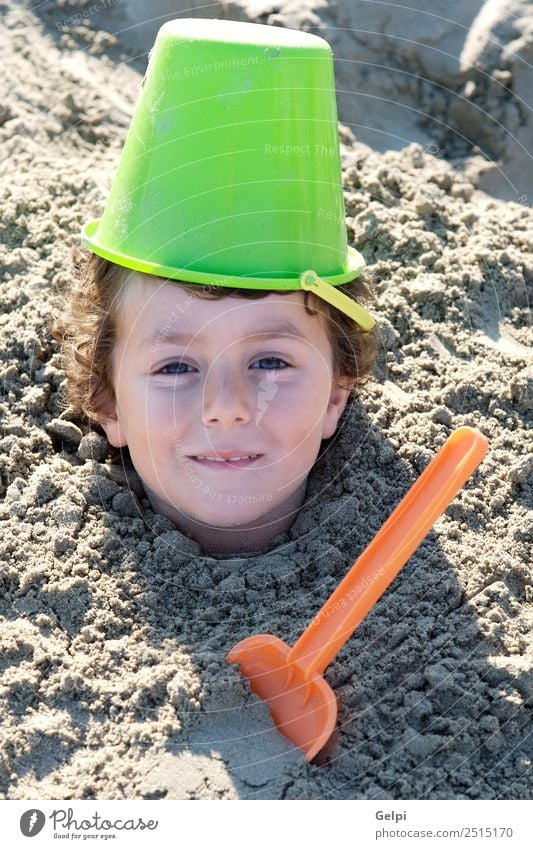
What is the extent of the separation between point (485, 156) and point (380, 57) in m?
0.37

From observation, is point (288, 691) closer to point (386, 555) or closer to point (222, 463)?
point (386, 555)

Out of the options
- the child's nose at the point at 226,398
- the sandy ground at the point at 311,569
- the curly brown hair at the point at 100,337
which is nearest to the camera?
the sandy ground at the point at 311,569

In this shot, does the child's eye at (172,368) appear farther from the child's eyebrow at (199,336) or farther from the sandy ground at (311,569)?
the sandy ground at (311,569)

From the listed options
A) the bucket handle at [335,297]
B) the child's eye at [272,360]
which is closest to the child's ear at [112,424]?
the child's eye at [272,360]

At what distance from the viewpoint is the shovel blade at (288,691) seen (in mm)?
1373

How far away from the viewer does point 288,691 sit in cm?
143

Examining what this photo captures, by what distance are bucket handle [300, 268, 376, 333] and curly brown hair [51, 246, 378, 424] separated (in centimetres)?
2

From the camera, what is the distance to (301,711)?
4.62 feet

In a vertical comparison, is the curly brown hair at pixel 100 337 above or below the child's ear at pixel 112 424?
above

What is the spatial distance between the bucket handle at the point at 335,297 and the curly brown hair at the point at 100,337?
0.08 feet

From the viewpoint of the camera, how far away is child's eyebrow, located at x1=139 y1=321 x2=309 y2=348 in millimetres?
1600

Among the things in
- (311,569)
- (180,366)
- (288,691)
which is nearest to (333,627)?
(288,691)

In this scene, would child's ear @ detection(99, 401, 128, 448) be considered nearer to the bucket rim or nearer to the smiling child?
the smiling child

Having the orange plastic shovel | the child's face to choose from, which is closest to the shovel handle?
the orange plastic shovel
